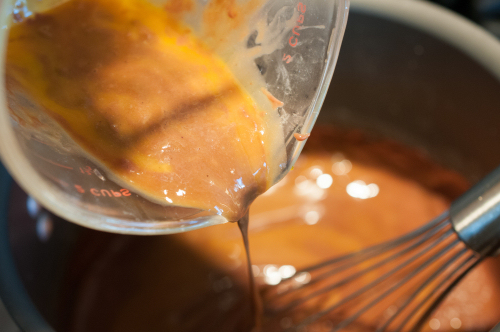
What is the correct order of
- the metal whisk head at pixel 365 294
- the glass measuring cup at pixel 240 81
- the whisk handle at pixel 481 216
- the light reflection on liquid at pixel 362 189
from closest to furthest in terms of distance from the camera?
1. the glass measuring cup at pixel 240 81
2. the whisk handle at pixel 481 216
3. the metal whisk head at pixel 365 294
4. the light reflection on liquid at pixel 362 189

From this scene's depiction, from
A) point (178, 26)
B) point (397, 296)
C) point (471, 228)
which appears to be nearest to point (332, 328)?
point (397, 296)

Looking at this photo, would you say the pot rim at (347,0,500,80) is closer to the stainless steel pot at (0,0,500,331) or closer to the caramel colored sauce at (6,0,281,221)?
the stainless steel pot at (0,0,500,331)

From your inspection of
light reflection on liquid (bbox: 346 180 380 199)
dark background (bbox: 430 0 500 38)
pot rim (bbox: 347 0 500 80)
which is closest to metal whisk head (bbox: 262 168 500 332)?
light reflection on liquid (bbox: 346 180 380 199)

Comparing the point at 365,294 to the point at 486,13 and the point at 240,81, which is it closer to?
the point at 240,81

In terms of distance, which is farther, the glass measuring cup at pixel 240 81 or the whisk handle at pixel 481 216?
the whisk handle at pixel 481 216

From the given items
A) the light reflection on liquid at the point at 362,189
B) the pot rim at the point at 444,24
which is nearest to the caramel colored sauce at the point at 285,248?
the light reflection on liquid at the point at 362,189

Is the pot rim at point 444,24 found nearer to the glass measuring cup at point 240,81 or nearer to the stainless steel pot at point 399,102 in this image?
the stainless steel pot at point 399,102
